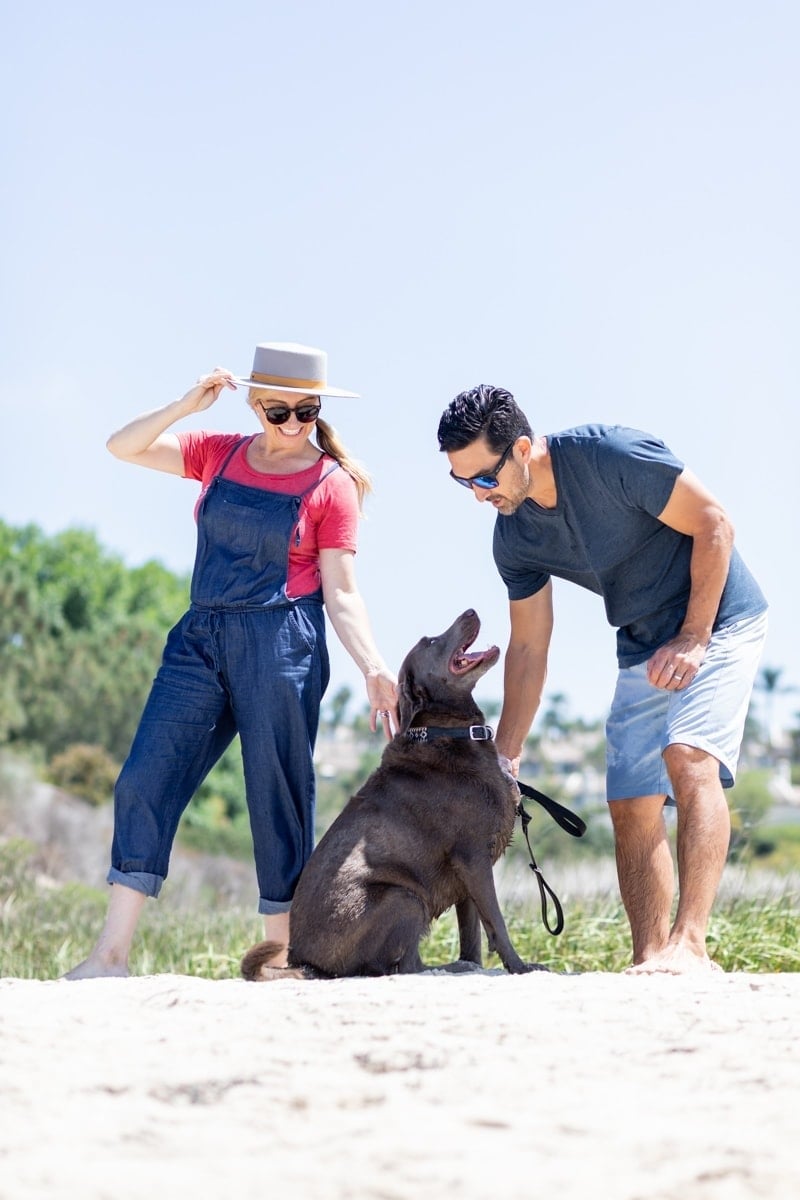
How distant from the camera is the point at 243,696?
578 centimetres

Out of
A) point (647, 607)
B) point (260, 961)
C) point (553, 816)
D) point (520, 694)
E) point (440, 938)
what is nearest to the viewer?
point (260, 961)

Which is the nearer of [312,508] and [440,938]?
[312,508]

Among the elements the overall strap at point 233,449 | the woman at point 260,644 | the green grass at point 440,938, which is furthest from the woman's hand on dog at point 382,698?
the green grass at point 440,938

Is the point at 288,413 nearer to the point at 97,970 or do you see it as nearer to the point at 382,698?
the point at 382,698

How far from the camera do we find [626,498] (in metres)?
5.64

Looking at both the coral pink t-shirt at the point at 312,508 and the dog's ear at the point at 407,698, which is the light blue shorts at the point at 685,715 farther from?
the coral pink t-shirt at the point at 312,508

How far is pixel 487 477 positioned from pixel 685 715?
121 centimetres

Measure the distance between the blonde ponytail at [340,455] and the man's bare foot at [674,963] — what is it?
2.22 m

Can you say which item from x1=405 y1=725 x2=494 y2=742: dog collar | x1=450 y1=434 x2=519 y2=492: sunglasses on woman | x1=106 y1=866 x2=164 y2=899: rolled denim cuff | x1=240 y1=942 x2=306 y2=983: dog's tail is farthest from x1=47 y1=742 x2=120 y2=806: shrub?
x1=450 y1=434 x2=519 y2=492: sunglasses on woman

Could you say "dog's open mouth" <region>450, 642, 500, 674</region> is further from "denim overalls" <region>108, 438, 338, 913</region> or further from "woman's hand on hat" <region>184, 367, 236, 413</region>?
"woman's hand on hat" <region>184, 367, 236, 413</region>

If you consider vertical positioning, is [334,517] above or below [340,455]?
below

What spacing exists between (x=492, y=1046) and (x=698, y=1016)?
0.71 metres

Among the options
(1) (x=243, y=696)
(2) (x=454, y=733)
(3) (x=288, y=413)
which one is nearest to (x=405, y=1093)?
(2) (x=454, y=733)

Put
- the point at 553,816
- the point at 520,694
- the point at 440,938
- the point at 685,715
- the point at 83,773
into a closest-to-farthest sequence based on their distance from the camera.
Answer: the point at 685,715, the point at 553,816, the point at 520,694, the point at 440,938, the point at 83,773
